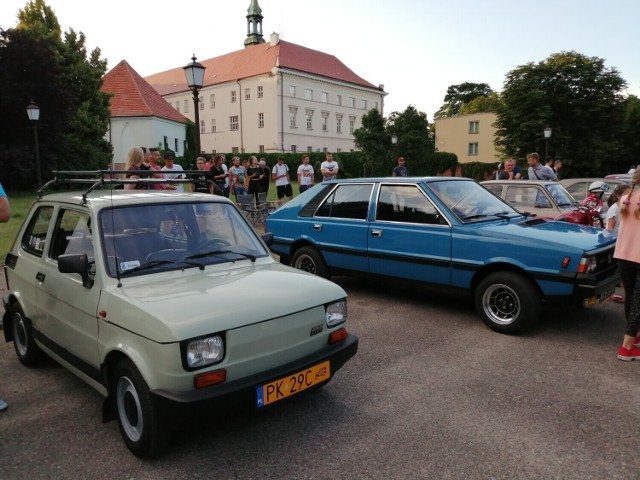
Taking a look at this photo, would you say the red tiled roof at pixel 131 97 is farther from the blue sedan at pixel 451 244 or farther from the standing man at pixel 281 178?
the blue sedan at pixel 451 244

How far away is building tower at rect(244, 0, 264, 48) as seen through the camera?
72.9m

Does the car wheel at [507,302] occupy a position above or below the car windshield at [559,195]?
below

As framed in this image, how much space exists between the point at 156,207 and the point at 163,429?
1677mm

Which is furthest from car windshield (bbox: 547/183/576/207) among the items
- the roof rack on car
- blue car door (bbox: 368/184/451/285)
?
the roof rack on car

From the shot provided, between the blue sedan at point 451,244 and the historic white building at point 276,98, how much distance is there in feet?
184

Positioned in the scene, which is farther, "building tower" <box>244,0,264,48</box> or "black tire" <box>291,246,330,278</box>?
"building tower" <box>244,0,264,48</box>

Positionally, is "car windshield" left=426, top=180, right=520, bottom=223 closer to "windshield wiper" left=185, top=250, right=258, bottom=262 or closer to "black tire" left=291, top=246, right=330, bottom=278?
"black tire" left=291, top=246, right=330, bottom=278

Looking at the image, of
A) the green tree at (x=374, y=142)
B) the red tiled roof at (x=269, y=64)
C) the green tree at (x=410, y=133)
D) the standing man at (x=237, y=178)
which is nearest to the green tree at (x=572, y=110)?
the green tree at (x=410, y=133)

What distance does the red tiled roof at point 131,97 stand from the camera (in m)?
49.6

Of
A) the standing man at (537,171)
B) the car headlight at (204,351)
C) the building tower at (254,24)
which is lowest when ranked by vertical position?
the car headlight at (204,351)

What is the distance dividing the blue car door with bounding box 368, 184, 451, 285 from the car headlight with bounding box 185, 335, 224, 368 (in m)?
3.61

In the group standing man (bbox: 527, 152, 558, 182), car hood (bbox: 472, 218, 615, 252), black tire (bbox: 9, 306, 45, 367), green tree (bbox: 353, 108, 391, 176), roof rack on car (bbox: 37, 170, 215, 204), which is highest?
green tree (bbox: 353, 108, 391, 176)

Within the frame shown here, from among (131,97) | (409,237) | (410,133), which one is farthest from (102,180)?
(131,97)

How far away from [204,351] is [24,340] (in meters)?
2.63
